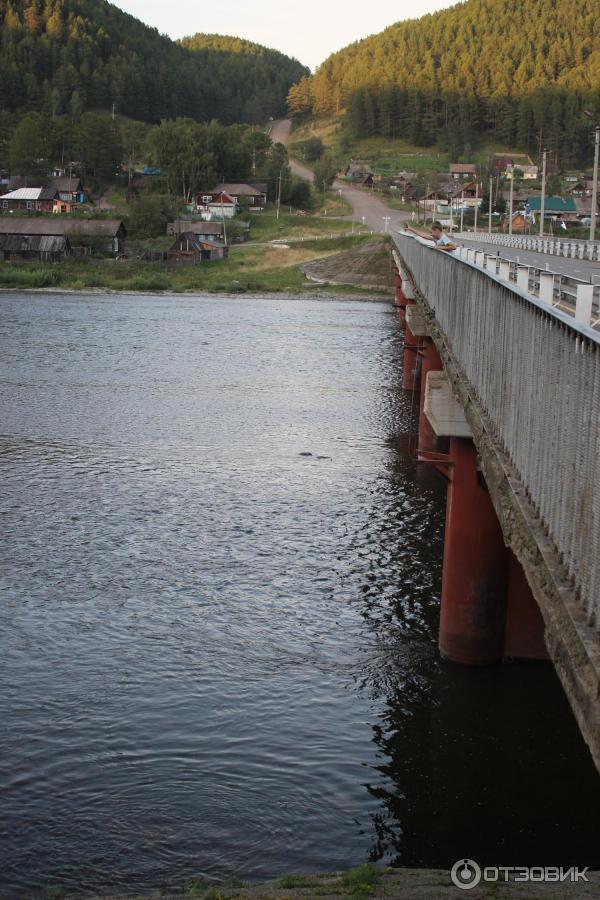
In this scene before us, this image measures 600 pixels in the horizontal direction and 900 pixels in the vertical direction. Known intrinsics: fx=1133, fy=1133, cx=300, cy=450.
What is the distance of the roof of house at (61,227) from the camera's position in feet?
387

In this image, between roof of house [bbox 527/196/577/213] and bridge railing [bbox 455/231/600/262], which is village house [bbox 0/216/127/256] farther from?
roof of house [bbox 527/196/577/213]

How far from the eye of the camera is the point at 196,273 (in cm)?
10975

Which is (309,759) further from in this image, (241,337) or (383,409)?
(241,337)

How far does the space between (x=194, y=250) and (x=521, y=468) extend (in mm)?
110736

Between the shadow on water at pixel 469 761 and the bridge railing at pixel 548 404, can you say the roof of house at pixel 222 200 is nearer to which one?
the shadow on water at pixel 469 761

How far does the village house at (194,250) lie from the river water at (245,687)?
89114mm

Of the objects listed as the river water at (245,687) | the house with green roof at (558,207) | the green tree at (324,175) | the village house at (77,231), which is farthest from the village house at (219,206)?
the river water at (245,687)

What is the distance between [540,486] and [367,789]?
4467 millimetres

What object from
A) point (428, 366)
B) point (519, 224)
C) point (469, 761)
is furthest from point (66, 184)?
point (469, 761)

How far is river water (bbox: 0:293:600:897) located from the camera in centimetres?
1059

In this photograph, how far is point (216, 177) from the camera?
6486 inches

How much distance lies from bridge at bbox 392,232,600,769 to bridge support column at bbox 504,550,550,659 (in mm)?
14

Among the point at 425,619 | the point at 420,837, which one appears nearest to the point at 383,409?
the point at 425,619

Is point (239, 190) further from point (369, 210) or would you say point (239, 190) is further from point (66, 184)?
point (66, 184)
